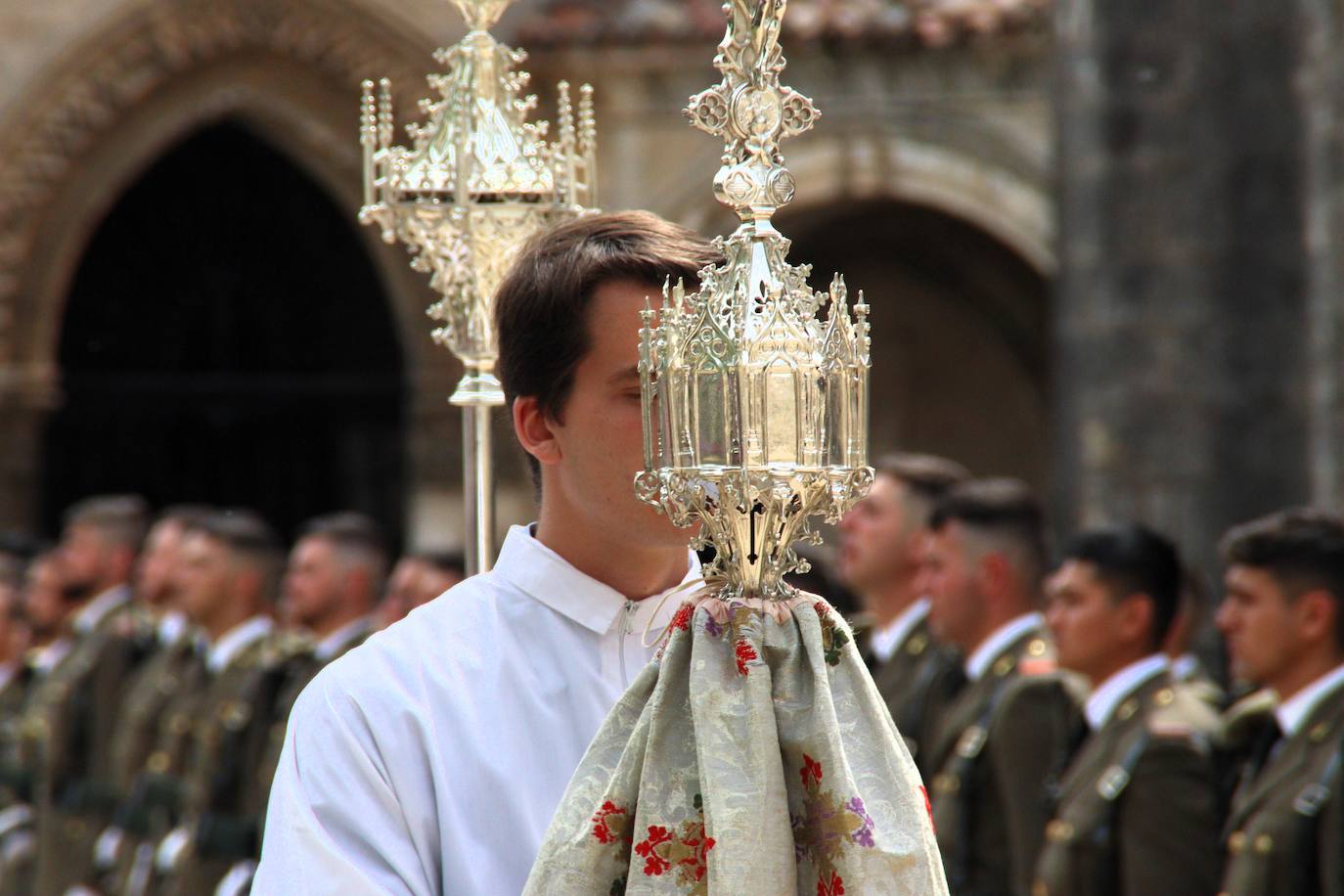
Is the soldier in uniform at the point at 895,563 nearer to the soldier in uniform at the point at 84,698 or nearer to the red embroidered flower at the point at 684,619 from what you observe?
the soldier in uniform at the point at 84,698

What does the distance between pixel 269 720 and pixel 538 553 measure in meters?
5.06

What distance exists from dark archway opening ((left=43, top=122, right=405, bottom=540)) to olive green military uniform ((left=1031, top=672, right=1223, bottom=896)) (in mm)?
7403

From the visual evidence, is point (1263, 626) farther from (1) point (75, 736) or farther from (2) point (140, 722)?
(1) point (75, 736)

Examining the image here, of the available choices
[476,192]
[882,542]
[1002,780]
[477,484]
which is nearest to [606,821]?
[477,484]

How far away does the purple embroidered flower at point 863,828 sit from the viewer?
6.34ft

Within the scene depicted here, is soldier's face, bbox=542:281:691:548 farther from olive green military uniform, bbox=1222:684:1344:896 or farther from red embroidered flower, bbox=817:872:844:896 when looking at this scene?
olive green military uniform, bbox=1222:684:1344:896

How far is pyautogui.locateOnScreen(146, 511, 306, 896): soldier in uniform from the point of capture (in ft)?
23.6

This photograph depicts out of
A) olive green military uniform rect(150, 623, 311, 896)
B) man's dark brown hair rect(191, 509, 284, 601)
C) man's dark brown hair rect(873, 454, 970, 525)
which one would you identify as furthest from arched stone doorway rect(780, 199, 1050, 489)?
man's dark brown hair rect(873, 454, 970, 525)

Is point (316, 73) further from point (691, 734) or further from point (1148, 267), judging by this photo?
point (691, 734)

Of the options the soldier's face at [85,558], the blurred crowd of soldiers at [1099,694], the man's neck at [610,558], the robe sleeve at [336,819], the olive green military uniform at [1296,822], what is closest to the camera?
the robe sleeve at [336,819]

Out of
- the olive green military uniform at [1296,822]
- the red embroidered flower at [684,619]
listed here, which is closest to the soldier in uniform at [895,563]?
the olive green military uniform at [1296,822]

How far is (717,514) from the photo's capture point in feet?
6.51

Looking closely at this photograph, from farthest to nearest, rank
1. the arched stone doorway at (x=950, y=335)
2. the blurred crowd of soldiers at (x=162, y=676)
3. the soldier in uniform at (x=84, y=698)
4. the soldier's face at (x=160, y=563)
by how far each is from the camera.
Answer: the arched stone doorway at (x=950, y=335) → the soldier's face at (x=160, y=563) → the soldier in uniform at (x=84, y=698) → the blurred crowd of soldiers at (x=162, y=676)

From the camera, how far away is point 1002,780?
553 centimetres
